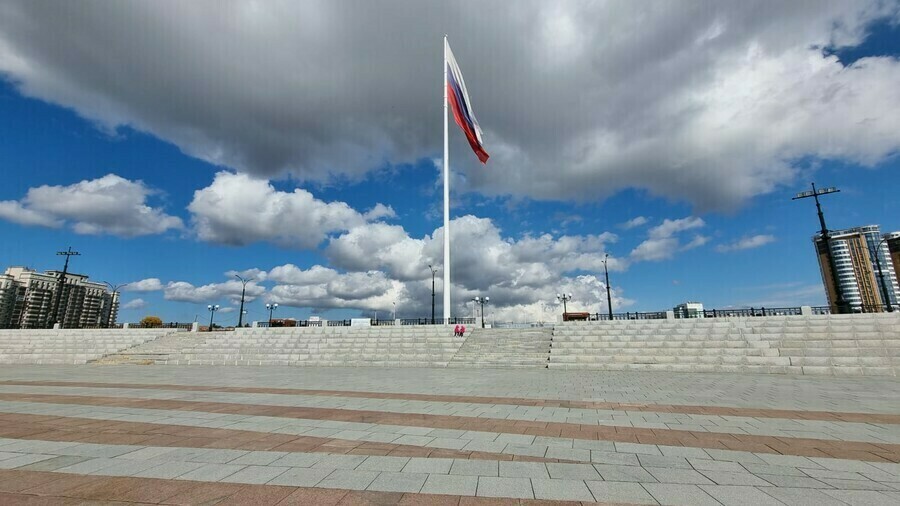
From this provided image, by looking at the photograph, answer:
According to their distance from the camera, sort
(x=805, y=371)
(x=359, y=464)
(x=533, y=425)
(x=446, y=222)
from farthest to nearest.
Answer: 1. (x=446, y=222)
2. (x=805, y=371)
3. (x=533, y=425)
4. (x=359, y=464)

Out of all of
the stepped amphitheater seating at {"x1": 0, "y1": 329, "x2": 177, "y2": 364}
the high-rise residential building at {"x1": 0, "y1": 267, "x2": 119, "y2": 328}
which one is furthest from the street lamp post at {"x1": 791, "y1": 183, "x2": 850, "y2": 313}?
the high-rise residential building at {"x1": 0, "y1": 267, "x2": 119, "y2": 328}

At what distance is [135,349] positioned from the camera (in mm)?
31672

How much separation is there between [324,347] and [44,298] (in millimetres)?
174077

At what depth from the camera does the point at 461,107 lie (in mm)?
34906

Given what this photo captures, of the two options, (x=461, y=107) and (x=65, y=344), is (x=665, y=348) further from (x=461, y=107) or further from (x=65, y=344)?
(x=65, y=344)

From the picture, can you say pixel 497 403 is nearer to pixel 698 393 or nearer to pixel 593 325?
pixel 698 393

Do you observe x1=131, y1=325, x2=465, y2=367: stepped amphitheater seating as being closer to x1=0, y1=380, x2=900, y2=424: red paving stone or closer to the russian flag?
x1=0, y1=380, x2=900, y2=424: red paving stone

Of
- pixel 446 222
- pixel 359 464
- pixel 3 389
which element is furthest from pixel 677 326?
pixel 3 389

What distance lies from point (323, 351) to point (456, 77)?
26.3 metres

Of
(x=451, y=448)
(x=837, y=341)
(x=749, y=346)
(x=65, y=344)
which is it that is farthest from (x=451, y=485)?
(x=65, y=344)

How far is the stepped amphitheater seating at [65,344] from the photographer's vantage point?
2897 centimetres

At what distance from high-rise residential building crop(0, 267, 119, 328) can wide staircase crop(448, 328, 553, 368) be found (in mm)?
132394

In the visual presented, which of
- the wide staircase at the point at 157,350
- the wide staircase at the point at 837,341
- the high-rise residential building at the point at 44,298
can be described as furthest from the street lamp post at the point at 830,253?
the high-rise residential building at the point at 44,298

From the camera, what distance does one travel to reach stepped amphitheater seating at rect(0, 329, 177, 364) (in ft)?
95.0
